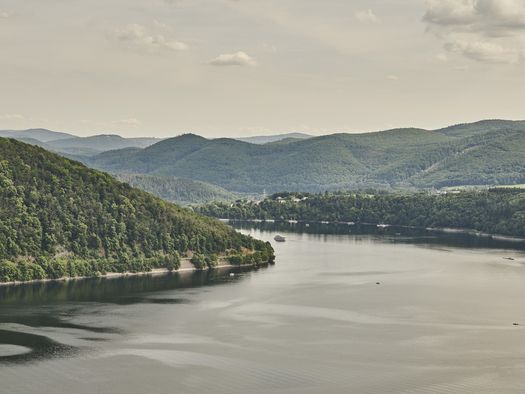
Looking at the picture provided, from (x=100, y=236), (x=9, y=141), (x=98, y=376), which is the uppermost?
(x=9, y=141)

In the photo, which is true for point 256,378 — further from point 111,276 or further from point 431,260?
Result: point 431,260

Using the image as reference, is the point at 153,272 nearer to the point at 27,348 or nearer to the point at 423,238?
the point at 27,348

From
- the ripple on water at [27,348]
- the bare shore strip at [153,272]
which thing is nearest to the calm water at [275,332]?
the ripple on water at [27,348]

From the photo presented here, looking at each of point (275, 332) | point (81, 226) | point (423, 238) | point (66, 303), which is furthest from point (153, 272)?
point (423, 238)

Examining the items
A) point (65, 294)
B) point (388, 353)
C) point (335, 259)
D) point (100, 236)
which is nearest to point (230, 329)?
point (388, 353)

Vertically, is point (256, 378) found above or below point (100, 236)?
below

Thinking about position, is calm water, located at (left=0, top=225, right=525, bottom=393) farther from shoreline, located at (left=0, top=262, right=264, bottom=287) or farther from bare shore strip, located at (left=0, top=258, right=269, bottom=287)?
bare shore strip, located at (left=0, top=258, right=269, bottom=287)
